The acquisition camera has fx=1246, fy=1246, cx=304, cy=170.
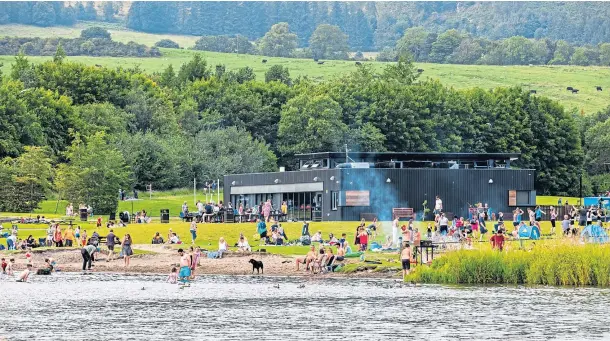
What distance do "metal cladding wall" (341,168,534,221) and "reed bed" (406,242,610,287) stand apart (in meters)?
29.4

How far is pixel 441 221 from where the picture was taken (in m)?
64.2

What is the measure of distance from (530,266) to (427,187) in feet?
107

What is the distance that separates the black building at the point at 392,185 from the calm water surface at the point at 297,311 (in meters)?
27.9

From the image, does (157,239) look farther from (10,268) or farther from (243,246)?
(10,268)

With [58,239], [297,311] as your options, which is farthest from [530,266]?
[58,239]

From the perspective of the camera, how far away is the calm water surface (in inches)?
1375

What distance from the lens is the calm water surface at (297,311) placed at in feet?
115

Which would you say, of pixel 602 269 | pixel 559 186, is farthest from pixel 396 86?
pixel 602 269

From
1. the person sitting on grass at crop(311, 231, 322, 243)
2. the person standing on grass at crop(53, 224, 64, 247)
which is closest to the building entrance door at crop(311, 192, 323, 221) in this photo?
the person sitting on grass at crop(311, 231, 322, 243)

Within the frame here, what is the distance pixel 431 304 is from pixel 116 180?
53765 mm

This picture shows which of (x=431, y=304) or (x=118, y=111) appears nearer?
(x=431, y=304)

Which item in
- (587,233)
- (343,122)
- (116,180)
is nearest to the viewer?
(587,233)

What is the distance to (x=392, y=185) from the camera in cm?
7900

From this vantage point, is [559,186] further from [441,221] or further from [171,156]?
[441,221]
